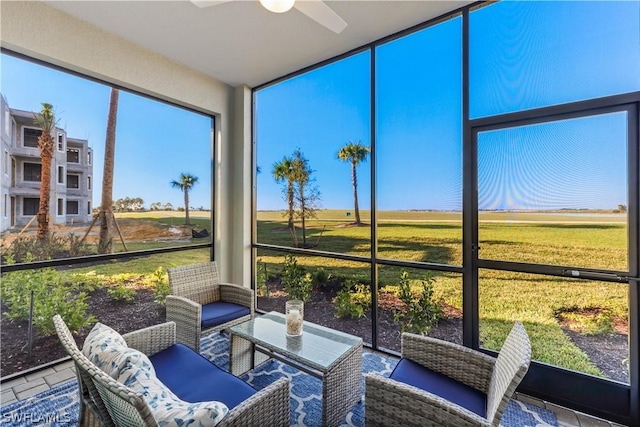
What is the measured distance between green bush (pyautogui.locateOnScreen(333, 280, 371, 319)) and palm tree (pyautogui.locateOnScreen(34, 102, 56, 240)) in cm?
292

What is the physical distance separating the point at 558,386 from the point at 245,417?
227 cm

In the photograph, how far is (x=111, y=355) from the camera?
4.31 ft

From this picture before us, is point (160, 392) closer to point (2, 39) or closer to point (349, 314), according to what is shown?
point (349, 314)

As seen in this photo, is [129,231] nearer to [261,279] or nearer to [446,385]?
[261,279]

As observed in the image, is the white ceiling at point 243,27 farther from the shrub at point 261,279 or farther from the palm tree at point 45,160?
the shrub at point 261,279

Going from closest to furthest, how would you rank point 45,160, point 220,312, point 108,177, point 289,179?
point 45,160
point 220,312
point 108,177
point 289,179

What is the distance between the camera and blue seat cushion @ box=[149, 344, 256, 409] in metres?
1.54

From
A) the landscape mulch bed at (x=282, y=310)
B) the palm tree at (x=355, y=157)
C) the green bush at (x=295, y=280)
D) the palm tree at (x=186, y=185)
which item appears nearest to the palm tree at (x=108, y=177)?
the landscape mulch bed at (x=282, y=310)

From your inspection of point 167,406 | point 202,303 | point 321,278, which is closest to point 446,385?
point 167,406

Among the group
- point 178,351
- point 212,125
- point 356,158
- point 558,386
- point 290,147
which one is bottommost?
point 558,386

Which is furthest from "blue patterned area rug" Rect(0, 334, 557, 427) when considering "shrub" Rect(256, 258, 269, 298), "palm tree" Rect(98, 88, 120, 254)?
"shrub" Rect(256, 258, 269, 298)

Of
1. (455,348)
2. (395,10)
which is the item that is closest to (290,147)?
(395,10)

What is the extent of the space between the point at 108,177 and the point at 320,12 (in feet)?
8.60

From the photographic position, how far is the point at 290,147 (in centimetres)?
368
